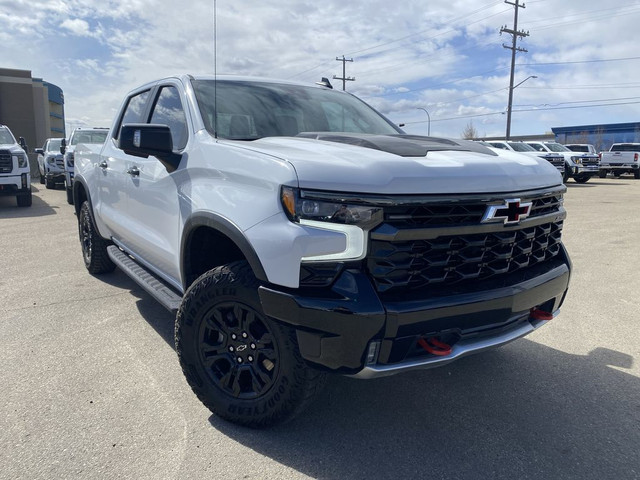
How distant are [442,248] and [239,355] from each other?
1.15 metres

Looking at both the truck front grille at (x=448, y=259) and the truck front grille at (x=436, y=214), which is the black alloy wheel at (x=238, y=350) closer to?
the truck front grille at (x=448, y=259)

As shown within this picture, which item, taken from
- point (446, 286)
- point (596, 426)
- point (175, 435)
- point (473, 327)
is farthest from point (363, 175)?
point (596, 426)

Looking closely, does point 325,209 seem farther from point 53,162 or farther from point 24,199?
point 53,162

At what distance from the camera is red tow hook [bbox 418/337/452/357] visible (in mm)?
2260

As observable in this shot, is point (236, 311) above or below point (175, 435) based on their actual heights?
above

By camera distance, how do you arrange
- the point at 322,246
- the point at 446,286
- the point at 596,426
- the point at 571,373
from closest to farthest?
1. the point at 322,246
2. the point at 446,286
3. the point at 596,426
4. the point at 571,373

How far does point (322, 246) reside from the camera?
2.13 meters

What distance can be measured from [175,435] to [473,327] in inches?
62.6

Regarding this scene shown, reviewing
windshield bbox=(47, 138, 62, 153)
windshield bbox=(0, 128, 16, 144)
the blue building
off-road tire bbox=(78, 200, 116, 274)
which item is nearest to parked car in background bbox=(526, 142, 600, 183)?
windshield bbox=(47, 138, 62, 153)

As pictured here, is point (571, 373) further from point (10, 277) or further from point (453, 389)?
point (10, 277)

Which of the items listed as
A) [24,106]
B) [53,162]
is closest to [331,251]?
[53,162]

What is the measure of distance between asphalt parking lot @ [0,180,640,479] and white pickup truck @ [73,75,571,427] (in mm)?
284

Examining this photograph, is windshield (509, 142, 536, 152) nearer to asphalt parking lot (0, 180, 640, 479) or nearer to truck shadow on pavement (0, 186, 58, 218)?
truck shadow on pavement (0, 186, 58, 218)

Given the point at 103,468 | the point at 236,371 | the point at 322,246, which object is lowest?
the point at 103,468
